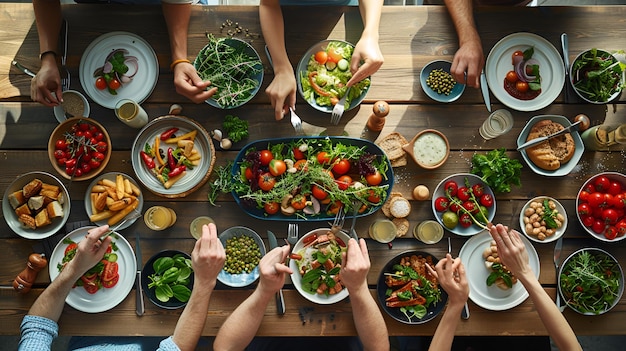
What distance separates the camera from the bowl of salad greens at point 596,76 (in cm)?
262

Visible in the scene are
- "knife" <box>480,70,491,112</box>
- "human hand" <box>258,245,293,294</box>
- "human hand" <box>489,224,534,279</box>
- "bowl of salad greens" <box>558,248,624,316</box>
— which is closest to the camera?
"human hand" <box>258,245,293,294</box>

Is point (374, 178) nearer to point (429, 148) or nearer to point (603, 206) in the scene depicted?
point (429, 148)

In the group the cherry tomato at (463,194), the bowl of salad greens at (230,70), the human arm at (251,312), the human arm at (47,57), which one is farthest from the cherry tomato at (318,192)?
the human arm at (47,57)

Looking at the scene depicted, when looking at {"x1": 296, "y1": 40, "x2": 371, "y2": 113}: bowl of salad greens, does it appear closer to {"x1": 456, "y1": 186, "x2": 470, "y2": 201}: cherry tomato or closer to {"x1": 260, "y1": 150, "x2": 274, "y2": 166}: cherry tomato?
{"x1": 260, "y1": 150, "x2": 274, "y2": 166}: cherry tomato

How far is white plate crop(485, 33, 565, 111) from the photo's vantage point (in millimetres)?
2723

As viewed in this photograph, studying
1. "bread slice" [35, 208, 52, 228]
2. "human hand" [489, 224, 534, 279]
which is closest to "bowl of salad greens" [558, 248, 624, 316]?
"human hand" [489, 224, 534, 279]

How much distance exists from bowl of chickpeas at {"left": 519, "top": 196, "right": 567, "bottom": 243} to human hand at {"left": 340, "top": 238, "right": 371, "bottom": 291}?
1039mm

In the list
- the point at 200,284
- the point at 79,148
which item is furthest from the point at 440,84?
the point at 79,148

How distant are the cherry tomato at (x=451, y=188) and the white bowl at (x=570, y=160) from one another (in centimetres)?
48

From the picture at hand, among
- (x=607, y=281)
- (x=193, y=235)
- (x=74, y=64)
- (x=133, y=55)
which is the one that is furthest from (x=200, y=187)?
(x=607, y=281)

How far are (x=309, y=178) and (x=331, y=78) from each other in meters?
0.63

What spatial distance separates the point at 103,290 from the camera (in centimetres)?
258

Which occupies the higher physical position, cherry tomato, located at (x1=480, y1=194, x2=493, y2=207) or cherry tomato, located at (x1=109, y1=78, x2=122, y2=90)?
cherry tomato, located at (x1=109, y1=78, x2=122, y2=90)

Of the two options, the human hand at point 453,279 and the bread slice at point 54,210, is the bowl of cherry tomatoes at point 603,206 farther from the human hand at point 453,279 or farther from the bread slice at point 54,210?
the bread slice at point 54,210
